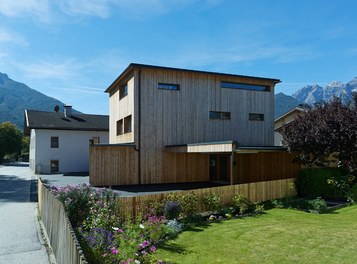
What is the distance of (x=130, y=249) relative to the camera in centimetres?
606

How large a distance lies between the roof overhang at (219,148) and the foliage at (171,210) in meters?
6.35

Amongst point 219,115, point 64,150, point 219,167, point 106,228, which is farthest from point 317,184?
point 64,150

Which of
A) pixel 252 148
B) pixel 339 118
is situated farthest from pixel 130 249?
pixel 339 118

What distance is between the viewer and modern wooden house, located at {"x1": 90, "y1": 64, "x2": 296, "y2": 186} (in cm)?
Answer: 2044

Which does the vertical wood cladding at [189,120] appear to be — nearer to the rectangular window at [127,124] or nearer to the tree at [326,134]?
the rectangular window at [127,124]

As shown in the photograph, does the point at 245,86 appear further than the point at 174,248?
Yes

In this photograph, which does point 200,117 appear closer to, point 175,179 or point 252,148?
point 175,179

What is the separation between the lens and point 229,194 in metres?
12.9

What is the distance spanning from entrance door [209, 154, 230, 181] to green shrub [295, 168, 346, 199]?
306 inches

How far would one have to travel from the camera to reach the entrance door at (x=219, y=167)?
23656 mm

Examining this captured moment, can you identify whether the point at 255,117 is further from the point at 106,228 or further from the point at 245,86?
the point at 106,228

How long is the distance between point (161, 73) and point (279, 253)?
15744mm

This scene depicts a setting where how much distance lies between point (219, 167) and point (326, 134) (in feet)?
30.6

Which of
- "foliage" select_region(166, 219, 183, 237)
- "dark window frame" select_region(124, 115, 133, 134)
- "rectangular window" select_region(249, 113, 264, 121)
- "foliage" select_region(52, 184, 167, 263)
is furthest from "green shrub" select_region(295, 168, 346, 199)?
"dark window frame" select_region(124, 115, 133, 134)
